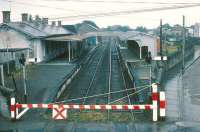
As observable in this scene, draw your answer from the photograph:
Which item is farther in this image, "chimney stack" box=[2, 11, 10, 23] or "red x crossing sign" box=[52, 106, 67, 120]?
"chimney stack" box=[2, 11, 10, 23]

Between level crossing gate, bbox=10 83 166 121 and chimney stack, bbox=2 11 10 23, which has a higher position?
chimney stack, bbox=2 11 10 23

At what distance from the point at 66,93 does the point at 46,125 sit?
15.2 m

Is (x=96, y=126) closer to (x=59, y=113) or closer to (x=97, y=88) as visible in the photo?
(x=59, y=113)

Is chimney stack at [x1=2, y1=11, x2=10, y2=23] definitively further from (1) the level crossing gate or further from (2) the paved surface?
(2) the paved surface

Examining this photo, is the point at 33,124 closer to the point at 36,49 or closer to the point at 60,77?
the point at 60,77

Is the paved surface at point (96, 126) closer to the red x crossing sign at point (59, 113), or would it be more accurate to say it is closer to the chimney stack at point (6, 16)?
the red x crossing sign at point (59, 113)

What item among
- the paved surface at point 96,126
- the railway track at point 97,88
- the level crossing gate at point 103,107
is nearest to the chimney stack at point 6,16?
the railway track at point 97,88

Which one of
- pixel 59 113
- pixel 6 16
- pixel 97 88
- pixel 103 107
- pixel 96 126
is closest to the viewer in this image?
pixel 96 126

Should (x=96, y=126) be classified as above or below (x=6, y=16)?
below

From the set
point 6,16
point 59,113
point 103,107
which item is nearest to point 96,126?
point 103,107

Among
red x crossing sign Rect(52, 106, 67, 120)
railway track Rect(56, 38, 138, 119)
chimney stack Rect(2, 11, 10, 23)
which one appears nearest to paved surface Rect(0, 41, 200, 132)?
red x crossing sign Rect(52, 106, 67, 120)

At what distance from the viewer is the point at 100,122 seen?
1235cm

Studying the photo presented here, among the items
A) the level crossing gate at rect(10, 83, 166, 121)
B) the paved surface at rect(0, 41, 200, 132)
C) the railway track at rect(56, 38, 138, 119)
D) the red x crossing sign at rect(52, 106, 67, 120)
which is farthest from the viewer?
the railway track at rect(56, 38, 138, 119)

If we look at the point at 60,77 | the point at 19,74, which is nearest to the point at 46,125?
the point at 60,77
